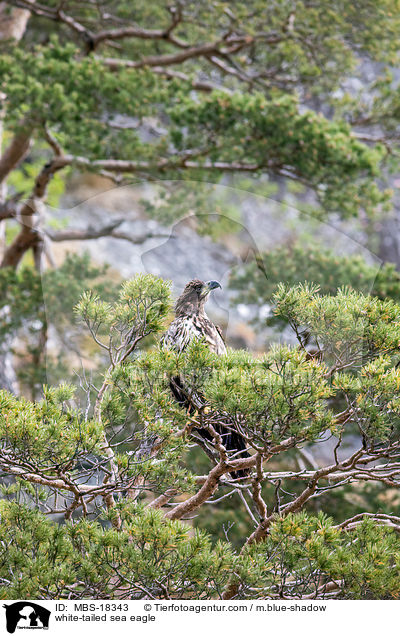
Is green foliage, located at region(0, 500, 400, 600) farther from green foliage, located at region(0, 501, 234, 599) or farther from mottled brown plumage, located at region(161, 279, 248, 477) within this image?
mottled brown plumage, located at region(161, 279, 248, 477)

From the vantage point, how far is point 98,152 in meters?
3.89

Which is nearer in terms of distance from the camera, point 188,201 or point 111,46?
point 188,201

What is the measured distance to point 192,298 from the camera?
1.76m

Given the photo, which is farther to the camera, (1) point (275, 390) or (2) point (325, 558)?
(2) point (325, 558)

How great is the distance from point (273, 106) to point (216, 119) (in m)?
0.32

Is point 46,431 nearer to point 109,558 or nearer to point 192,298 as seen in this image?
point 109,558

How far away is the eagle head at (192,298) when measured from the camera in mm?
1753

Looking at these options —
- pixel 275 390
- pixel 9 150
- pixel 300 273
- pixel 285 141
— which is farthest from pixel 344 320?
pixel 9 150

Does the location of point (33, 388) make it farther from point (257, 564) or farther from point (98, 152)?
point (257, 564)

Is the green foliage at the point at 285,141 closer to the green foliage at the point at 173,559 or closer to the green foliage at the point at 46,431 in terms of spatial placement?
the green foliage at the point at 173,559

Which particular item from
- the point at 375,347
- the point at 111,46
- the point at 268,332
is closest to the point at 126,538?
the point at 268,332

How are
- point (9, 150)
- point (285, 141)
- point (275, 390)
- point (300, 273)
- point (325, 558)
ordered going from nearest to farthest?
point (275, 390) < point (325, 558) < point (300, 273) < point (285, 141) < point (9, 150)
